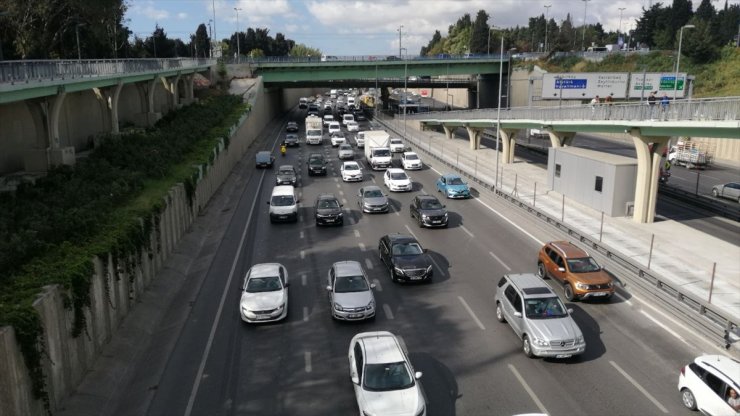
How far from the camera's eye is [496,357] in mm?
16047

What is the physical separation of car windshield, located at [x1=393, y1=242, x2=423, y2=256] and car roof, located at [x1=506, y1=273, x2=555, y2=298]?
494 centimetres

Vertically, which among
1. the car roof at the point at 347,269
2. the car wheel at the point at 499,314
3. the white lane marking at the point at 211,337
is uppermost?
the car roof at the point at 347,269

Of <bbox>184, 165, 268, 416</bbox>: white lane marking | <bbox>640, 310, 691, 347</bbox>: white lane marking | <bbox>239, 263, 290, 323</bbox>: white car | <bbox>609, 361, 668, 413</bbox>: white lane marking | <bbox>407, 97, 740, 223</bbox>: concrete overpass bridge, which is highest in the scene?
<bbox>407, 97, 740, 223</bbox>: concrete overpass bridge

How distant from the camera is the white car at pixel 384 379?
12.4m

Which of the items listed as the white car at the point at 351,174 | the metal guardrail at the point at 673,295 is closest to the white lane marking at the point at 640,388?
the metal guardrail at the point at 673,295

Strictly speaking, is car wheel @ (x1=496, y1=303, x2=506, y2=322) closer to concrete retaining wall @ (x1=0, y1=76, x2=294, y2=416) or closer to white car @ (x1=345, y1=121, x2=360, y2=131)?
concrete retaining wall @ (x1=0, y1=76, x2=294, y2=416)

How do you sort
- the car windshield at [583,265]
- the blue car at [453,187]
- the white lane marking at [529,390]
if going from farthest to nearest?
the blue car at [453,187], the car windshield at [583,265], the white lane marking at [529,390]

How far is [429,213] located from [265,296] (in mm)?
12952

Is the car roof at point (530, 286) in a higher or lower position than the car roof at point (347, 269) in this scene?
higher

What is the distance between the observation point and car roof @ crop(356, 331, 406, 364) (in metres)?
13.6

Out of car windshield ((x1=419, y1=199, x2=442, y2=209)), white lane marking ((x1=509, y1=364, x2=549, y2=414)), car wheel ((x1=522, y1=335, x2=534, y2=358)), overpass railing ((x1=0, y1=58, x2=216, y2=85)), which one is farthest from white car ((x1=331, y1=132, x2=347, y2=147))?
white lane marking ((x1=509, y1=364, x2=549, y2=414))

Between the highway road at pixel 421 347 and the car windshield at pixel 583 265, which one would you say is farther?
the car windshield at pixel 583 265

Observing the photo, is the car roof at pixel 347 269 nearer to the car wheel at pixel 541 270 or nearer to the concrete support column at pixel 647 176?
the car wheel at pixel 541 270

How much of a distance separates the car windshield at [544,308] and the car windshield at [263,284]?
316 inches
